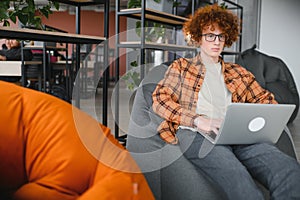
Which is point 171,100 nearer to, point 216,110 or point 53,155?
point 216,110

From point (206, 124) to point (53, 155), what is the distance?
76 centimetres

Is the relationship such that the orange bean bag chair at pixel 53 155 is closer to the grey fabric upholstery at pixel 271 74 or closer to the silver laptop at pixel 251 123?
the silver laptop at pixel 251 123

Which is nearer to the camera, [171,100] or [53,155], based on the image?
[53,155]

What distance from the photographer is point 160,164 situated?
1.64 metres

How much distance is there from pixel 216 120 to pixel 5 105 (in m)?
0.92

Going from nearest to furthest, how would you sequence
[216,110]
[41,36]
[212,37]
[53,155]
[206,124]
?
[53,155]
[206,124]
[216,110]
[212,37]
[41,36]

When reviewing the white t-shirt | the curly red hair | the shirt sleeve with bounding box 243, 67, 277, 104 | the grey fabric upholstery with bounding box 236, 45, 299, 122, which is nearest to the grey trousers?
the white t-shirt

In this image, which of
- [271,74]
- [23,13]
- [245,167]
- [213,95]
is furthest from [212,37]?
[271,74]

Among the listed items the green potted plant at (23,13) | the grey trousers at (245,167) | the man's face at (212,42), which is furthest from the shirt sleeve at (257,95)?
the green potted plant at (23,13)

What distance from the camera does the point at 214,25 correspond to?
1929mm

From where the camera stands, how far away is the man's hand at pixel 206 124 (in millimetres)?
1640

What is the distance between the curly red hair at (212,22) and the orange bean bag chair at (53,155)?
950mm

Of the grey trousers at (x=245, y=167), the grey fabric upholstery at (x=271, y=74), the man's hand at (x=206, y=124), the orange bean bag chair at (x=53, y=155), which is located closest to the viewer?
the orange bean bag chair at (x=53, y=155)

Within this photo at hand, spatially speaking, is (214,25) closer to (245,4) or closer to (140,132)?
(140,132)
